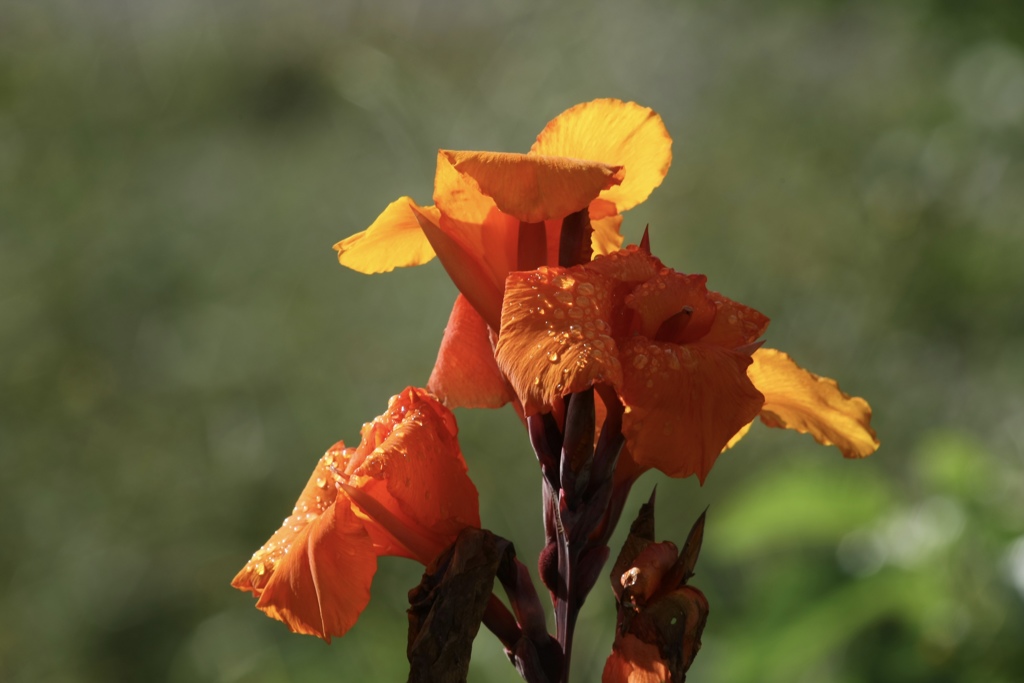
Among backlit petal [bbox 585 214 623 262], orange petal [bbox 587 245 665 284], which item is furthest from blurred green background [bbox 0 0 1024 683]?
orange petal [bbox 587 245 665 284]

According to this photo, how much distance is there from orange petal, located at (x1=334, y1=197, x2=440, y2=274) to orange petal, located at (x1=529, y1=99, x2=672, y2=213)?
0.28 feet

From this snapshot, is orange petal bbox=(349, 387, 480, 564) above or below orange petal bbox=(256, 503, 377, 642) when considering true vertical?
above

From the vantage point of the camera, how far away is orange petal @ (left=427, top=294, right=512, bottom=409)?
0.60 m

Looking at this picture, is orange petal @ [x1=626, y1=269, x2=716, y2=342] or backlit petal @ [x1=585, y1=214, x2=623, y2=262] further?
backlit petal @ [x1=585, y1=214, x2=623, y2=262]

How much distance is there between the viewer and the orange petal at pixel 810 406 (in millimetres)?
630

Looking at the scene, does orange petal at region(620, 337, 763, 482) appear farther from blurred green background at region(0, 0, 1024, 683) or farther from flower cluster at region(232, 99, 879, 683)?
blurred green background at region(0, 0, 1024, 683)

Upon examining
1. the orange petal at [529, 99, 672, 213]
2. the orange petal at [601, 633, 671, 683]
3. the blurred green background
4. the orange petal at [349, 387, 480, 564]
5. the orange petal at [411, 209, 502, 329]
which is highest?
the orange petal at [529, 99, 672, 213]

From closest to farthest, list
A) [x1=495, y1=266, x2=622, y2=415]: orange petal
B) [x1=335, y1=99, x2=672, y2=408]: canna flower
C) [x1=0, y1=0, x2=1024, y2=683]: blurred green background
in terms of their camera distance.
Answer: [x1=495, y1=266, x2=622, y2=415]: orange petal < [x1=335, y1=99, x2=672, y2=408]: canna flower < [x1=0, y1=0, x2=1024, y2=683]: blurred green background

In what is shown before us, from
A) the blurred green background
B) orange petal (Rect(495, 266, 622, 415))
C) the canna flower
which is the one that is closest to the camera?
orange petal (Rect(495, 266, 622, 415))

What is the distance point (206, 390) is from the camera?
2.44 m

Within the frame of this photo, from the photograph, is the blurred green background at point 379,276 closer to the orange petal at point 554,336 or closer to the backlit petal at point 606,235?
the backlit petal at point 606,235

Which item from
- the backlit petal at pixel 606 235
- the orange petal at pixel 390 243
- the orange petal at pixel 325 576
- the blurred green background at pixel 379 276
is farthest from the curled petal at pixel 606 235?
the blurred green background at pixel 379 276

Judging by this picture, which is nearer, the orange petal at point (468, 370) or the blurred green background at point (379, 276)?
the orange petal at point (468, 370)

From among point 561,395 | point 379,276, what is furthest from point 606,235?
point 379,276
